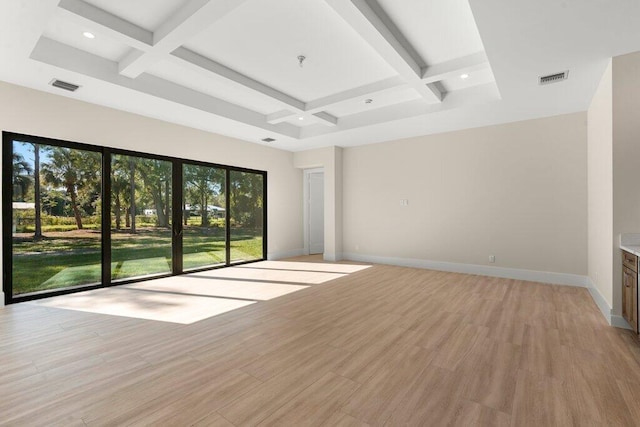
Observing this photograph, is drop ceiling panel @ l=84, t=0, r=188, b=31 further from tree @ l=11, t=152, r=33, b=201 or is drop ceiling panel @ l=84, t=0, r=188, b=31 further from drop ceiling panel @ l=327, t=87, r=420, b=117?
drop ceiling panel @ l=327, t=87, r=420, b=117

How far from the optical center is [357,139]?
6.91m

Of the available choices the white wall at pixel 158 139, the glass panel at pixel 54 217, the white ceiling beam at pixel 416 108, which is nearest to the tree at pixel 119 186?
the glass panel at pixel 54 217

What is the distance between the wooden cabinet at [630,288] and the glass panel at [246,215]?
644 cm

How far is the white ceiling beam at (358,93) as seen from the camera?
439cm

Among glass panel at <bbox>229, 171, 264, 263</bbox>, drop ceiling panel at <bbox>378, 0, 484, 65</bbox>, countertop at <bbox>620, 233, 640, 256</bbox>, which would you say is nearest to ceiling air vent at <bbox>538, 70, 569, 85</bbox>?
drop ceiling panel at <bbox>378, 0, 484, 65</bbox>

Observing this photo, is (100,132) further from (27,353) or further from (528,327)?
(528,327)

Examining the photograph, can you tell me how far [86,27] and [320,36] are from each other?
239 cm

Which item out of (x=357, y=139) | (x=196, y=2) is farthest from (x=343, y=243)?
(x=196, y=2)

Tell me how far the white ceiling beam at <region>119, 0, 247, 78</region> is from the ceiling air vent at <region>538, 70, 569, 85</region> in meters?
3.77

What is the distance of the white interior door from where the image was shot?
8.73m

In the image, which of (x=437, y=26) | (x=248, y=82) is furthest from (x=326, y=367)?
(x=248, y=82)

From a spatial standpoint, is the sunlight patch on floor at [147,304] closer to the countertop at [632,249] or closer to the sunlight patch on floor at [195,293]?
the sunlight patch on floor at [195,293]

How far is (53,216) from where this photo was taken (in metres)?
4.36

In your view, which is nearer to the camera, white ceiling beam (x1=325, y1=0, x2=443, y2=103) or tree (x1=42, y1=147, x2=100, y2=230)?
white ceiling beam (x1=325, y1=0, x2=443, y2=103)
